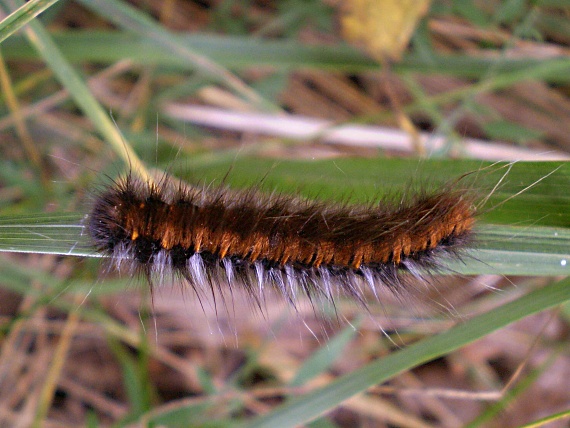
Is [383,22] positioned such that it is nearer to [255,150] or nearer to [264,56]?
[264,56]

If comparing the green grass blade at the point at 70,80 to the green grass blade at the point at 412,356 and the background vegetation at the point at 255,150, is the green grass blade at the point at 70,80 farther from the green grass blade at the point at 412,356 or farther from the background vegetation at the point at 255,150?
the green grass blade at the point at 412,356

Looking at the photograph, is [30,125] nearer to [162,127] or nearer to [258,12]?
[162,127]

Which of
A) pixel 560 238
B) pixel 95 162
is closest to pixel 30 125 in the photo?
pixel 95 162

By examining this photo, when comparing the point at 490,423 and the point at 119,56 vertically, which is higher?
the point at 119,56

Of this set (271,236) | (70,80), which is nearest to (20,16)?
(70,80)

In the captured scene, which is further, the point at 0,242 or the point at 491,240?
the point at 491,240

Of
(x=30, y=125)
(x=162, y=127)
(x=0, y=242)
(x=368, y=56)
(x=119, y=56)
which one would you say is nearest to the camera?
(x=0, y=242)

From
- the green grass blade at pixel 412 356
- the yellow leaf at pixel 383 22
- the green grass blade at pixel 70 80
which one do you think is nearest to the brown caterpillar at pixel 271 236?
the green grass blade at pixel 412 356
